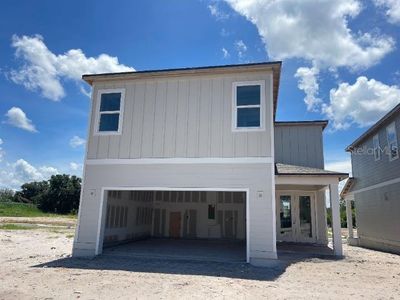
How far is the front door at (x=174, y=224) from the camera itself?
61.3 feet

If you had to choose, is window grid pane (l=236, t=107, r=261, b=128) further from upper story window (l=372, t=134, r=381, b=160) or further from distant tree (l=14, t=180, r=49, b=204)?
distant tree (l=14, t=180, r=49, b=204)

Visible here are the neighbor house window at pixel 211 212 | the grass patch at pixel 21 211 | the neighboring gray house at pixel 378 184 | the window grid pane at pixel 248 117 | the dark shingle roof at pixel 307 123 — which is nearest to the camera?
the window grid pane at pixel 248 117

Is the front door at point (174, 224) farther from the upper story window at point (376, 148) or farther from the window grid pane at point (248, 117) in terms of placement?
the upper story window at point (376, 148)

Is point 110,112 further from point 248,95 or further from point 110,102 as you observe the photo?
point 248,95

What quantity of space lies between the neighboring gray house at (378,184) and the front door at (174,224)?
35.1 feet

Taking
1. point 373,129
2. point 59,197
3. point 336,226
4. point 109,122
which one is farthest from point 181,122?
point 59,197

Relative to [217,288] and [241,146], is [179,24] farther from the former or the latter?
[217,288]

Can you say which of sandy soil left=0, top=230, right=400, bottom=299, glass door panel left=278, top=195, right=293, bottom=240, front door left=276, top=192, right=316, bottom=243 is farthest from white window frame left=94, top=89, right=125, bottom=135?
glass door panel left=278, top=195, right=293, bottom=240

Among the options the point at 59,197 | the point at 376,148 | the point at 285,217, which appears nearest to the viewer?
the point at 376,148

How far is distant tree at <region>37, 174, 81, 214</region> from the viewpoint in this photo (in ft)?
162

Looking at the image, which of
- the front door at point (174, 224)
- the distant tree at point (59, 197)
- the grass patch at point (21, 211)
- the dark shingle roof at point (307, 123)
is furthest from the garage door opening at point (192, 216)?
the distant tree at point (59, 197)

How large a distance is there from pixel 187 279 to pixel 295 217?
34.2 ft

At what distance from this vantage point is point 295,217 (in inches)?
665

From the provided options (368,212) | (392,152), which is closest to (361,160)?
(368,212)
